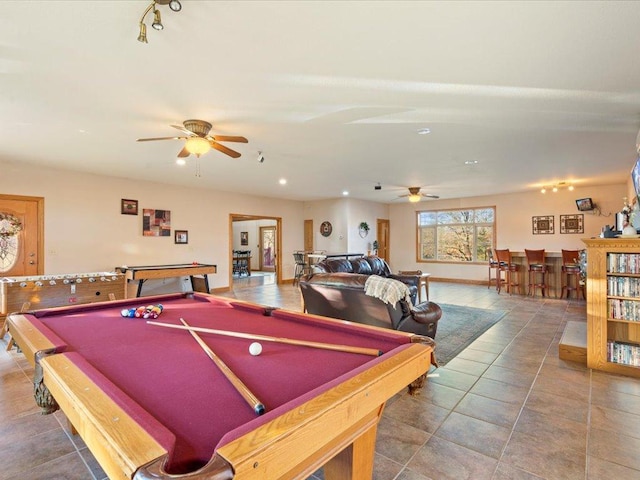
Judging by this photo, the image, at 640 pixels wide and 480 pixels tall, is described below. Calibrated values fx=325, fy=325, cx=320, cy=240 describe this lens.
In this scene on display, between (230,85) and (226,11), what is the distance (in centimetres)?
88

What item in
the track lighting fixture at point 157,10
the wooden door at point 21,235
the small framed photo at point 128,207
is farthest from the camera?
the small framed photo at point 128,207

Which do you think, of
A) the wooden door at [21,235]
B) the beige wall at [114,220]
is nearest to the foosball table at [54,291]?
the wooden door at [21,235]

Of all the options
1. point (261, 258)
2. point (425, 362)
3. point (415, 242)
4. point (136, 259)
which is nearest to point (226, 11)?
point (425, 362)

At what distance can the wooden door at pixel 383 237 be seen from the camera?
1098 centimetres

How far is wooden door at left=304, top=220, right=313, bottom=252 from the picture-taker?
34.0 feet

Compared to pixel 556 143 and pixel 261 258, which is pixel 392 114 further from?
pixel 261 258

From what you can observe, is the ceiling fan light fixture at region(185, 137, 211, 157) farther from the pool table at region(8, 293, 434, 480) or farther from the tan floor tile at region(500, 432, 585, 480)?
the tan floor tile at region(500, 432, 585, 480)

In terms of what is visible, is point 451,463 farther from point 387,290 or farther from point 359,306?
point 359,306

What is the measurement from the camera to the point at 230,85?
2648mm

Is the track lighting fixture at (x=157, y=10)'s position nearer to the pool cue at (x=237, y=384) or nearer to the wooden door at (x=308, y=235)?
Result: the pool cue at (x=237, y=384)

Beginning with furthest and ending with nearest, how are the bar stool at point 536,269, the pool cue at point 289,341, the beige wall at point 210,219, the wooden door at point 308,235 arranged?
the wooden door at point 308,235 < the bar stool at point 536,269 < the beige wall at point 210,219 < the pool cue at point 289,341

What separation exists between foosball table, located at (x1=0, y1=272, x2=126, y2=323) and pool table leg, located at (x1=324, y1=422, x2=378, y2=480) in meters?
4.05

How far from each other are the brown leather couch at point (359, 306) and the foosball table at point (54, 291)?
2.74m

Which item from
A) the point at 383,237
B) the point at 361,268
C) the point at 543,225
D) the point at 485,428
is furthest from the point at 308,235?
the point at 485,428
